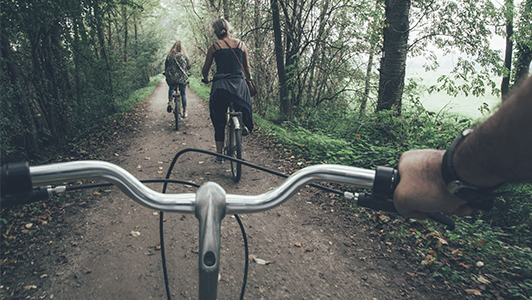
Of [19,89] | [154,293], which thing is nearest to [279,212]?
[154,293]

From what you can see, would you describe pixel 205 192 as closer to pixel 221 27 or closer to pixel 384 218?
pixel 384 218

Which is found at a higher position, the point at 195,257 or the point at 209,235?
the point at 209,235

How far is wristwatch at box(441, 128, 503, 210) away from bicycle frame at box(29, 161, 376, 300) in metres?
0.21

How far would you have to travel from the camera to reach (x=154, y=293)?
2732 millimetres

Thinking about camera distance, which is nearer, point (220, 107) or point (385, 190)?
point (385, 190)

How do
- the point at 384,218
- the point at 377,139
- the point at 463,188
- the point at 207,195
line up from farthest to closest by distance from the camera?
1. the point at 377,139
2. the point at 384,218
3. the point at 207,195
4. the point at 463,188

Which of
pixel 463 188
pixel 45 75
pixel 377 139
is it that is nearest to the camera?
pixel 463 188

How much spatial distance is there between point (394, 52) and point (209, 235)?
6313mm

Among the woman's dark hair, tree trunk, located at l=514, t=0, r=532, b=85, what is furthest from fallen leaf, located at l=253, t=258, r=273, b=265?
tree trunk, located at l=514, t=0, r=532, b=85

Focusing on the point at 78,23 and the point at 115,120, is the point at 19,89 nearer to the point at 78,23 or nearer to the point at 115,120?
the point at 78,23

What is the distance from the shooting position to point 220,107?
4.95 m

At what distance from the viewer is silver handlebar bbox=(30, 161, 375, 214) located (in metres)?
0.92

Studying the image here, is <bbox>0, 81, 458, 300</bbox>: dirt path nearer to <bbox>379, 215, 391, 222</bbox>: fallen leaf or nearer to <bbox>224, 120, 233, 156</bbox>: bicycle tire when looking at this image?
<bbox>379, 215, 391, 222</bbox>: fallen leaf

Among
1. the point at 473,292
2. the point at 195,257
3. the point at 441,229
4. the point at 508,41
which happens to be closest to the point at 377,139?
the point at 441,229
